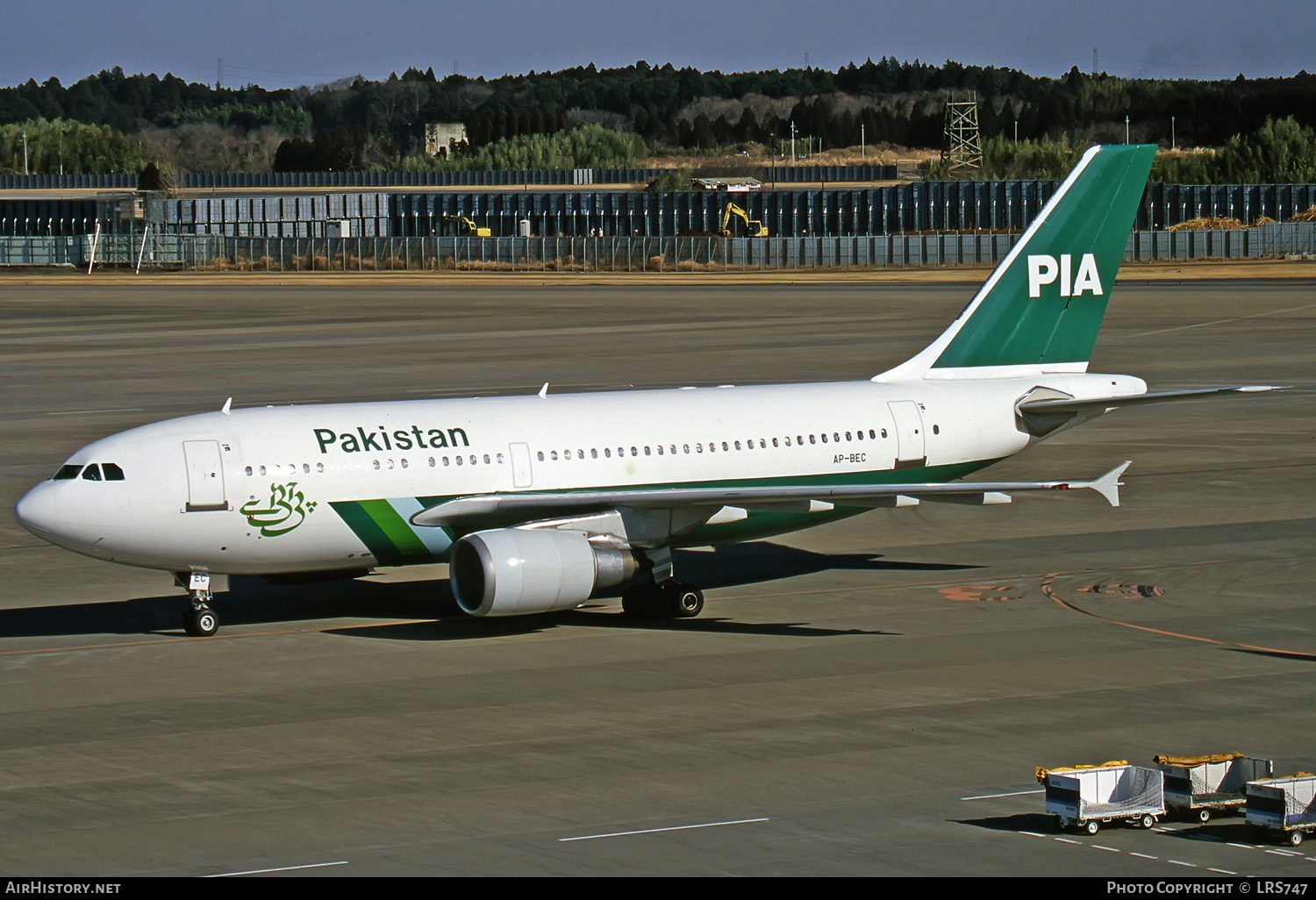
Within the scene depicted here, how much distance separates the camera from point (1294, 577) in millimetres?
35938

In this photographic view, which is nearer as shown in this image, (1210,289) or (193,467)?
(193,467)

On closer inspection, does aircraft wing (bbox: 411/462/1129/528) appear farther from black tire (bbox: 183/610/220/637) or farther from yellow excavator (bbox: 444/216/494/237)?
yellow excavator (bbox: 444/216/494/237)

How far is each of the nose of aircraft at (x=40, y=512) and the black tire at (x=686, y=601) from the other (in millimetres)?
11063

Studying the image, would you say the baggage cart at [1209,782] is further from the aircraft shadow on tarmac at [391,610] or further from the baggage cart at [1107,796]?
the aircraft shadow on tarmac at [391,610]

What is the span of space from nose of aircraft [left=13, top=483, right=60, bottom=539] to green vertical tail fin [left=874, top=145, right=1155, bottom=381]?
17499mm

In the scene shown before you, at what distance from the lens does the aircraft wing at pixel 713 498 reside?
30938 millimetres

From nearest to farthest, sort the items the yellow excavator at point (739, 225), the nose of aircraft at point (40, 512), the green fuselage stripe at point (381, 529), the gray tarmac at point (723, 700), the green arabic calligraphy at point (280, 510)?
the gray tarmac at point (723, 700) < the nose of aircraft at point (40, 512) < the green arabic calligraphy at point (280, 510) < the green fuselage stripe at point (381, 529) < the yellow excavator at point (739, 225)

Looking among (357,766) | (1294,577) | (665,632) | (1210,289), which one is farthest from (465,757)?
(1210,289)

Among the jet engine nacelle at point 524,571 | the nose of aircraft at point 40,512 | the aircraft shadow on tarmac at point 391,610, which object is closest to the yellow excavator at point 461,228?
the aircraft shadow on tarmac at point 391,610

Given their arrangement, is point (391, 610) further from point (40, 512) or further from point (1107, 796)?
point (1107, 796)

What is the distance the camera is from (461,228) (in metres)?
188

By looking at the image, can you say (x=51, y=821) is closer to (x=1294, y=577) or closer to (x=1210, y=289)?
(x=1294, y=577)

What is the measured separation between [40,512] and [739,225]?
15306 cm
